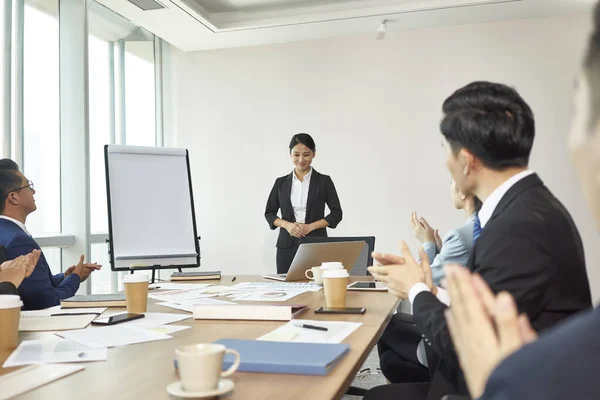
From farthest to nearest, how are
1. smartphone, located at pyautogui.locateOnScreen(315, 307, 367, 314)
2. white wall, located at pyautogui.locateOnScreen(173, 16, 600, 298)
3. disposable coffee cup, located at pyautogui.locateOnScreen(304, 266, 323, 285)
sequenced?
white wall, located at pyautogui.locateOnScreen(173, 16, 600, 298)
disposable coffee cup, located at pyautogui.locateOnScreen(304, 266, 323, 285)
smartphone, located at pyautogui.locateOnScreen(315, 307, 367, 314)

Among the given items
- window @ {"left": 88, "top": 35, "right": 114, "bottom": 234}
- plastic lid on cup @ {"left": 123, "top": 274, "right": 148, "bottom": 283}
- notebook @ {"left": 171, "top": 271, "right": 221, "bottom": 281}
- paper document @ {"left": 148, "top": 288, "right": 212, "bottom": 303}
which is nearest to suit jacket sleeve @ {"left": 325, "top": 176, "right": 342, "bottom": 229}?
notebook @ {"left": 171, "top": 271, "right": 221, "bottom": 281}

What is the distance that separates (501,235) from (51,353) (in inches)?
40.5

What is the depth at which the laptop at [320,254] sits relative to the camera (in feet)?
7.84

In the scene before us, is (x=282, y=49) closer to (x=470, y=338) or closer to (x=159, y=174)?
(x=159, y=174)

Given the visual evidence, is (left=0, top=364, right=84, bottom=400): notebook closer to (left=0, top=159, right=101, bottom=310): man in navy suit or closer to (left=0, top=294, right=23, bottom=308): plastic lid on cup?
(left=0, top=294, right=23, bottom=308): plastic lid on cup

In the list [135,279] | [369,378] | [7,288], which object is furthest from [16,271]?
[369,378]

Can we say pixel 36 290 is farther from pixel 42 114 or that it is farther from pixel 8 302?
pixel 42 114

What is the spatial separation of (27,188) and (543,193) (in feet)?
8.10

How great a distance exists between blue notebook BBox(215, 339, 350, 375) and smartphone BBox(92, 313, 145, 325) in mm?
491

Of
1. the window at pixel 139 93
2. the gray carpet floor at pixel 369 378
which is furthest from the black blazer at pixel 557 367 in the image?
the window at pixel 139 93

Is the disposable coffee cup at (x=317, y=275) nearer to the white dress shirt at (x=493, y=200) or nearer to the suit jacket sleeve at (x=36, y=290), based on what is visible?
Result: the white dress shirt at (x=493, y=200)

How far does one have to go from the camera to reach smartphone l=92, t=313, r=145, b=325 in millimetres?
1529

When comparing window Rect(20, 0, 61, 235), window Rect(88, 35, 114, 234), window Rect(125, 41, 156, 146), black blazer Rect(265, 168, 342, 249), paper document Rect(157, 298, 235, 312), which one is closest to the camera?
paper document Rect(157, 298, 235, 312)

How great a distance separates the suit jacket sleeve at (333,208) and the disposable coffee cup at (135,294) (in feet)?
9.10
